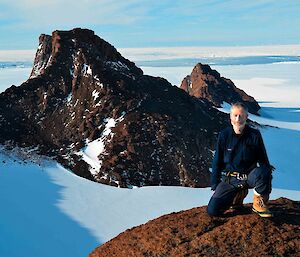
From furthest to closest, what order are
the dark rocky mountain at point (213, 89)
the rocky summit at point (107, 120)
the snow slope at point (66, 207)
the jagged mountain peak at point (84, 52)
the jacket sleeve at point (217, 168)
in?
the dark rocky mountain at point (213, 89) < the jagged mountain peak at point (84, 52) < the rocky summit at point (107, 120) < the snow slope at point (66, 207) < the jacket sleeve at point (217, 168)

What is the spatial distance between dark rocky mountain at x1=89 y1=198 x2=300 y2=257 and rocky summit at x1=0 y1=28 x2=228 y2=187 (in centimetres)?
1240

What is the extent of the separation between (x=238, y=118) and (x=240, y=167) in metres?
0.79

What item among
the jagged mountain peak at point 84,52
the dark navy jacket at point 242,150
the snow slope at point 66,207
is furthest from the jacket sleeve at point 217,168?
the jagged mountain peak at point 84,52

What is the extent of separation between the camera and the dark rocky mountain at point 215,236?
5.89 meters

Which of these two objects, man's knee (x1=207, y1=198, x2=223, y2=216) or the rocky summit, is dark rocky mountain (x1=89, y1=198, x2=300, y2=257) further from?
the rocky summit

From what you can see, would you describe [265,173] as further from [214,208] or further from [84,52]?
[84,52]

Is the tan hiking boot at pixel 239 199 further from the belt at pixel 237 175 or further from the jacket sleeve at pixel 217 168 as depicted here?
the jacket sleeve at pixel 217 168

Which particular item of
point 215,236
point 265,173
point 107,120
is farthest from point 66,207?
point 265,173

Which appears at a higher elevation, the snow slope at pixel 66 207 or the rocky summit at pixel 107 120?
the rocky summit at pixel 107 120

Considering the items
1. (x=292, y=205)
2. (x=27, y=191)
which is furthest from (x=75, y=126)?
(x=292, y=205)

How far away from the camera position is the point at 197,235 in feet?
20.8

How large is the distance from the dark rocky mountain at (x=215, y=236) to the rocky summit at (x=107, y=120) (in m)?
12.4

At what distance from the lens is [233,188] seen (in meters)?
6.40

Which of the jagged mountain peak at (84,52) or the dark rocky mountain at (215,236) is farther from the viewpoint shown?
the jagged mountain peak at (84,52)
